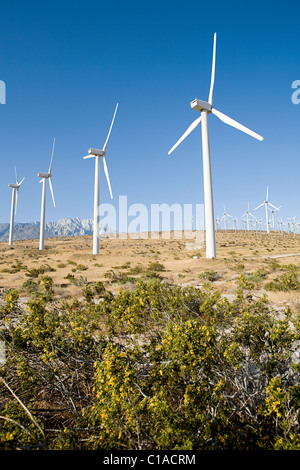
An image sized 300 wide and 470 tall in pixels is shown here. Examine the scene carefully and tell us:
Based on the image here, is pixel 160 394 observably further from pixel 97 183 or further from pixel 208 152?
pixel 97 183

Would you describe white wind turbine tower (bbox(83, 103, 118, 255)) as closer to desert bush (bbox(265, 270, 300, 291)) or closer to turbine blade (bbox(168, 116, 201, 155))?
turbine blade (bbox(168, 116, 201, 155))

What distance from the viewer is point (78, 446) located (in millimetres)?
3963

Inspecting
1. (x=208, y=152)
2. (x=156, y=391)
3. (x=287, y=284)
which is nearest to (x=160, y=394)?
(x=156, y=391)

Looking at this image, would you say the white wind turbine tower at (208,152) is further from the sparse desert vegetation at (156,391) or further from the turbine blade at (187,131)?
the sparse desert vegetation at (156,391)

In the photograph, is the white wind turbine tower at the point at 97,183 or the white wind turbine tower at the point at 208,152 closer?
the white wind turbine tower at the point at 208,152

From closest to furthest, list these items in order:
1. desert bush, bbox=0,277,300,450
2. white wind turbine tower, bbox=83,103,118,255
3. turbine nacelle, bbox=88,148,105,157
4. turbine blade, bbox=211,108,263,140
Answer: desert bush, bbox=0,277,300,450 → turbine blade, bbox=211,108,263,140 → white wind turbine tower, bbox=83,103,118,255 → turbine nacelle, bbox=88,148,105,157

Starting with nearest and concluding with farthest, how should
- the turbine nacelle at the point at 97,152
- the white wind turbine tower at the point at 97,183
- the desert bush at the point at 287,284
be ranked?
the desert bush at the point at 287,284 < the white wind turbine tower at the point at 97,183 < the turbine nacelle at the point at 97,152

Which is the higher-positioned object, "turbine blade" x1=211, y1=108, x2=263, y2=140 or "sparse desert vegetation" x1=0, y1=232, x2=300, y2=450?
"turbine blade" x1=211, y1=108, x2=263, y2=140

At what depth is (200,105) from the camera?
36281mm

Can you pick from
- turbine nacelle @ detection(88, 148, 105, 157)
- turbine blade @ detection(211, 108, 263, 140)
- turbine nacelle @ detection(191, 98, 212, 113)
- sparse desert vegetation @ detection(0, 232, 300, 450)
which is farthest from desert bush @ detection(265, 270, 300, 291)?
turbine nacelle @ detection(88, 148, 105, 157)

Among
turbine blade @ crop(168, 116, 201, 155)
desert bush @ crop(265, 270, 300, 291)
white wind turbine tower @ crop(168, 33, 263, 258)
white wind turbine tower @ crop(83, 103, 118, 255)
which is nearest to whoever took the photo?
desert bush @ crop(265, 270, 300, 291)

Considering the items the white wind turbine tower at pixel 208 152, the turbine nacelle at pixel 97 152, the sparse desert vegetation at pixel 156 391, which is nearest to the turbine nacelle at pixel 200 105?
the white wind turbine tower at pixel 208 152

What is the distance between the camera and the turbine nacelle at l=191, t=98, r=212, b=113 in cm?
3612

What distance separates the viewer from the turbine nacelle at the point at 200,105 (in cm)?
3612
